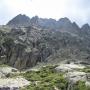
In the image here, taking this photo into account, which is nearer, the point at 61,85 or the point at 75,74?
the point at 61,85

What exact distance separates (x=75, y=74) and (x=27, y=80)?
382 inches

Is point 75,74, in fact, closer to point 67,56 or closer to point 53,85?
point 53,85

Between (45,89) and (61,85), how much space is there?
139 inches

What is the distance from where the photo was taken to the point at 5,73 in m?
77.3

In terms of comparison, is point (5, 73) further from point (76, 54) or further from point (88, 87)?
point (76, 54)

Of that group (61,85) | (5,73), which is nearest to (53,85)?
(61,85)

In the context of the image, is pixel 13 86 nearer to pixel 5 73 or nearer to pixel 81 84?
pixel 81 84

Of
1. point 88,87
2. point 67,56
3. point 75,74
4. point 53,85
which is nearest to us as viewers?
point 88,87

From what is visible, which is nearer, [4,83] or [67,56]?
[4,83]

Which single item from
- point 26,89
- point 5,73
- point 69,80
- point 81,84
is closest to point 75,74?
point 69,80

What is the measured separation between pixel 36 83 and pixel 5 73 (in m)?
21.1

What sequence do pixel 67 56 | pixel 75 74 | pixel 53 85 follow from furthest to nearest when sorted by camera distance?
1. pixel 67 56
2. pixel 75 74
3. pixel 53 85

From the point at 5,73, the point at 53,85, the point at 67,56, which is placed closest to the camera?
the point at 53,85

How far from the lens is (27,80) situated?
6191cm
